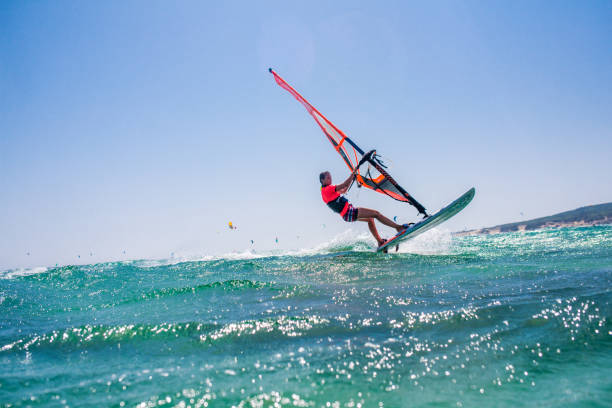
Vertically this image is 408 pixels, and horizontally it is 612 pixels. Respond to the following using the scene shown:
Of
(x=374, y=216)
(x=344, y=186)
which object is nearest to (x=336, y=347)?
(x=344, y=186)

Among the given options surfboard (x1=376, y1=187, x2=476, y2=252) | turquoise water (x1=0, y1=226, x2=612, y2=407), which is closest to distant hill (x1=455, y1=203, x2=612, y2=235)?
surfboard (x1=376, y1=187, x2=476, y2=252)

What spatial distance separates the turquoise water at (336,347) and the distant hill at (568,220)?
241 ft

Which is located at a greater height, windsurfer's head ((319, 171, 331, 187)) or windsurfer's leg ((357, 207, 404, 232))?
windsurfer's head ((319, 171, 331, 187))

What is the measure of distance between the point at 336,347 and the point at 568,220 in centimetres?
8670

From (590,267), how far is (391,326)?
485 centimetres

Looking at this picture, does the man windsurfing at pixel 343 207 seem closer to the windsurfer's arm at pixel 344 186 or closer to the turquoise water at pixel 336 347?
the windsurfer's arm at pixel 344 186

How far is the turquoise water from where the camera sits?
238cm

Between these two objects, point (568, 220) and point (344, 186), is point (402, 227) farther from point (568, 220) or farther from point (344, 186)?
point (568, 220)

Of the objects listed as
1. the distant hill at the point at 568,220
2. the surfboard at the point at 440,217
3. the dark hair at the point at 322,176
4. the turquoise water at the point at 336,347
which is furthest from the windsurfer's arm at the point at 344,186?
the distant hill at the point at 568,220

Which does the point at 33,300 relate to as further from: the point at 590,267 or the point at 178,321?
the point at 590,267

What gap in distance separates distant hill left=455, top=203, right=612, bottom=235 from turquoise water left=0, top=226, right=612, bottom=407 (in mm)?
73374

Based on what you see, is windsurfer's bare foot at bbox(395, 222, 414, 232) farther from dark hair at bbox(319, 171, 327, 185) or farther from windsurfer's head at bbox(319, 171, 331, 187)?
dark hair at bbox(319, 171, 327, 185)

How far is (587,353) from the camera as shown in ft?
8.99

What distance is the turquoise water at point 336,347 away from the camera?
2375 mm
